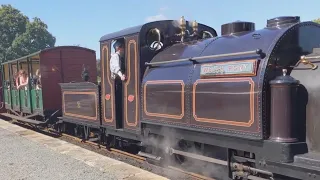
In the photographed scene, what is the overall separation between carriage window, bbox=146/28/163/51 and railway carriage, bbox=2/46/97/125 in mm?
6321

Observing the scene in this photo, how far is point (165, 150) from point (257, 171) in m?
2.01

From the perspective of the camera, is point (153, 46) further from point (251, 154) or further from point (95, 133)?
point (95, 133)

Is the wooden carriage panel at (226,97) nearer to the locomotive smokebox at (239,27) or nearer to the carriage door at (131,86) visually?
the locomotive smokebox at (239,27)

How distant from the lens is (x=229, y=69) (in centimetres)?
448

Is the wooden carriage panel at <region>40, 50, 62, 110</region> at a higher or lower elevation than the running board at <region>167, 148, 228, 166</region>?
higher

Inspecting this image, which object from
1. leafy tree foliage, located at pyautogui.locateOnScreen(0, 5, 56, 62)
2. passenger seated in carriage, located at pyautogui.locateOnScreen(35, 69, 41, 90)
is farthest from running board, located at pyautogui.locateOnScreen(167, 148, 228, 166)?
leafy tree foliage, located at pyautogui.locateOnScreen(0, 5, 56, 62)

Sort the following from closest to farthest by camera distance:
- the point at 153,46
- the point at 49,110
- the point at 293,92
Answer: the point at 293,92, the point at 153,46, the point at 49,110

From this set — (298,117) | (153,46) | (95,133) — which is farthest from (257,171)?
(95,133)

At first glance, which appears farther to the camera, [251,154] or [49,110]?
[49,110]

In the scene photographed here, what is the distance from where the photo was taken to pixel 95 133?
365 inches

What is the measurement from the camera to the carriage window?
6594 mm

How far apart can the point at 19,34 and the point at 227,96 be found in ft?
149

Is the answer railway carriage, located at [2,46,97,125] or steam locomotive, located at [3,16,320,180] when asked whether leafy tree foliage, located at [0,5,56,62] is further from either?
steam locomotive, located at [3,16,320,180]

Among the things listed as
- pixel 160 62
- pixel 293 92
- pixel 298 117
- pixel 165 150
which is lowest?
pixel 165 150
